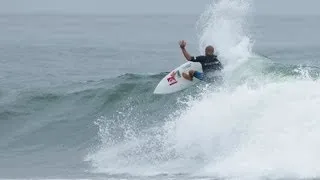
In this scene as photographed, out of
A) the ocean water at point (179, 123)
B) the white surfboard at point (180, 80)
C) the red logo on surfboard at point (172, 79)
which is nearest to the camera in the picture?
the ocean water at point (179, 123)

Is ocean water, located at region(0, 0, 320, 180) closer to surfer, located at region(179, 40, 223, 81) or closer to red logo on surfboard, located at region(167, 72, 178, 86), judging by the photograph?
surfer, located at region(179, 40, 223, 81)

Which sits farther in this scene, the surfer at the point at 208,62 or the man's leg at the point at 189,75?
the man's leg at the point at 189,75

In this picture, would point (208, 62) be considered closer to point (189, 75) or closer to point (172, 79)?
point (189, 75)

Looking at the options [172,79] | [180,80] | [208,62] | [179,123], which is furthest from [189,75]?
[179,123]

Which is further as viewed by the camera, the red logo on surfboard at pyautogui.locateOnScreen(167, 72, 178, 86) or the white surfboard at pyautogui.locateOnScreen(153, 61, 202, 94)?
the red logo on surfboard at pyautogui.locateOnScreen(167, 72, 178, 86)

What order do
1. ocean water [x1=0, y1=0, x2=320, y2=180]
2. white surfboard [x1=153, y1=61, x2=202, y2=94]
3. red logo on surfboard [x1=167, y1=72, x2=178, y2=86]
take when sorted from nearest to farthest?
ocean water [x1=0, y1=0, x2=320, y2=180] → white surfboard [x1=153, y1=61, x2=202, y2=94] → red logo on surfboard [x1=167, y1=72, x2=178, y2=86]

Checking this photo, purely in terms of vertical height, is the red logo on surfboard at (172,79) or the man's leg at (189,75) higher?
the red logo on surfboard at (172,79)

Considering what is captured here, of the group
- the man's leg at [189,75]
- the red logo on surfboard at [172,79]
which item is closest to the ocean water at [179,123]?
the man's leg at [189,75]

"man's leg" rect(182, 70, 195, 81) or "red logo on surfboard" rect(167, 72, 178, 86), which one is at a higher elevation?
"red logo on surfboard" rect(167, 72, 178, 86)

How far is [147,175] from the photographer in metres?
15.1

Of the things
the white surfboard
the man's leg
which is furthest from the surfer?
the white surfboard

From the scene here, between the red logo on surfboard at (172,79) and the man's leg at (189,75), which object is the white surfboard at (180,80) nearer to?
the red logo on surfboard at (172,79)

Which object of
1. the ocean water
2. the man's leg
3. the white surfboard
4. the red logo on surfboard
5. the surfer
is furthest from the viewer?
the red logo on surfboard

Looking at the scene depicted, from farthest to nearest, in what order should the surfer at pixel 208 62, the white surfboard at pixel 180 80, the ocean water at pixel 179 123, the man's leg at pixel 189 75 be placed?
the white surfboard at pixel 180 80 → the man's leg at pixel 189 75 → the surfer at pixel 208 62 → the ocean water at pixel 179 123
